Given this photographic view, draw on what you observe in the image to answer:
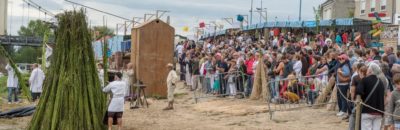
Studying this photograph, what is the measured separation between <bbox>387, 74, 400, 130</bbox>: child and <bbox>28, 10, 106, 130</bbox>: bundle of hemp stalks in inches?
260

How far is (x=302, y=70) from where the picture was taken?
18.0 meters

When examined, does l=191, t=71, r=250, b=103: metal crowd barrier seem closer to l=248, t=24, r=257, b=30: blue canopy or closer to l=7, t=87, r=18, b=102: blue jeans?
l=7, t=87, r=18, b=102: blue jeans

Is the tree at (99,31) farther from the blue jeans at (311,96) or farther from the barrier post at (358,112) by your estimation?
the barrier post at (358,112)

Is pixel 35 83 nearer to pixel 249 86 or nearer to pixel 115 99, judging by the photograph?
pixel 249 86

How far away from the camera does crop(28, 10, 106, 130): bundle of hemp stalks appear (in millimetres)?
12844

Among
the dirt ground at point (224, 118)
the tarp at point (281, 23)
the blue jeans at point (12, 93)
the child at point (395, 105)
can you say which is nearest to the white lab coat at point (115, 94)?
the dirt ground at point (224, 118)

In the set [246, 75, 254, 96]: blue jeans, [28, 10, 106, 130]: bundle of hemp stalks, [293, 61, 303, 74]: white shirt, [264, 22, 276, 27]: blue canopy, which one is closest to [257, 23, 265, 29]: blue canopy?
[264, 22, 276, 27]: blue canopy

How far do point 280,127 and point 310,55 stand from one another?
504cm

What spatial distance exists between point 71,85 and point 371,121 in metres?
6.48

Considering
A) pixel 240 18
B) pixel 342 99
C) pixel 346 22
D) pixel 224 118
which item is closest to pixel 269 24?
pixel 240 18

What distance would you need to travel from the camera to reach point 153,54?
23.8 m

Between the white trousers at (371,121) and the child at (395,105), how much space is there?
61 centimetres

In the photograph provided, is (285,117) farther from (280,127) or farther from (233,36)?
(233,36)

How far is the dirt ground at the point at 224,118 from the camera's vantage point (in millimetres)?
14848
